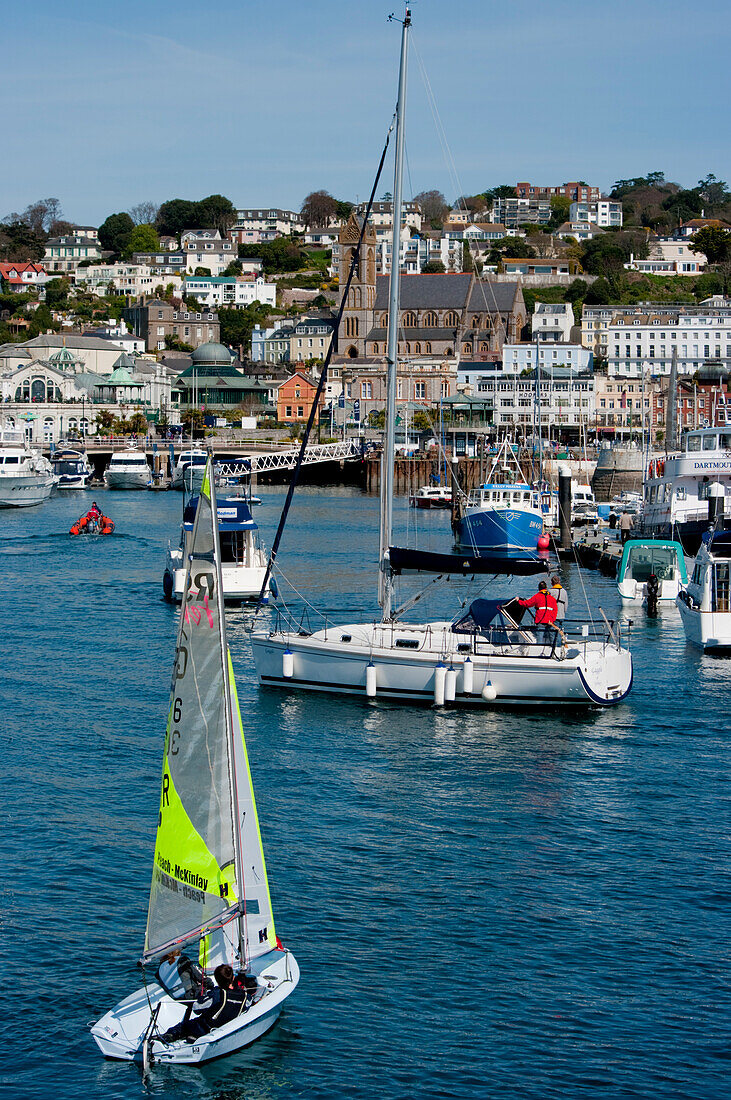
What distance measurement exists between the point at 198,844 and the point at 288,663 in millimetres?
16766

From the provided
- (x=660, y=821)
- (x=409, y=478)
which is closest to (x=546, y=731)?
(x=660, y=821)

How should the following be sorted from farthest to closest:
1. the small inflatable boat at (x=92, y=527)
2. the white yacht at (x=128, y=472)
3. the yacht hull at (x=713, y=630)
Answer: the white yacht at (x=128, y=472) < the small inflatable boat at (x=92, y=527) < the yacht hull at (x=713, y=630)

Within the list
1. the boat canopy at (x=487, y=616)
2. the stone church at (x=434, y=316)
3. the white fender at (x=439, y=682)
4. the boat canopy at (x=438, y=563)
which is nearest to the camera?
the white fender at (x=439, y=682)

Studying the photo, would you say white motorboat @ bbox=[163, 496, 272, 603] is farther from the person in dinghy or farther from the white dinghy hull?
the person in dinghy

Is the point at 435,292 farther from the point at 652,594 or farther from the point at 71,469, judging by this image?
the point at 652,594

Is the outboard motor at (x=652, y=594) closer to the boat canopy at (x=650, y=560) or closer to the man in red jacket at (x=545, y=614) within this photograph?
the boat canopy at (x=650, y=560)

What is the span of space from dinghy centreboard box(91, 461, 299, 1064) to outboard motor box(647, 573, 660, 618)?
34.6 meters

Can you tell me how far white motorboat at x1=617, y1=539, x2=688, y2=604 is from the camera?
50719mm

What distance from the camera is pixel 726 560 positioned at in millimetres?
38969

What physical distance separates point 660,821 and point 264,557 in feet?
90.7

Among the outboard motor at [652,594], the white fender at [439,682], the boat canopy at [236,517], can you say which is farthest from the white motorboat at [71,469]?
the white fender at [439,682]

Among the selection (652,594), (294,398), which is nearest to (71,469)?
(294,398)

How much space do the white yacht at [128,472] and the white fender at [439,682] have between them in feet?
309

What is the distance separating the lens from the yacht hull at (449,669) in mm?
30672
